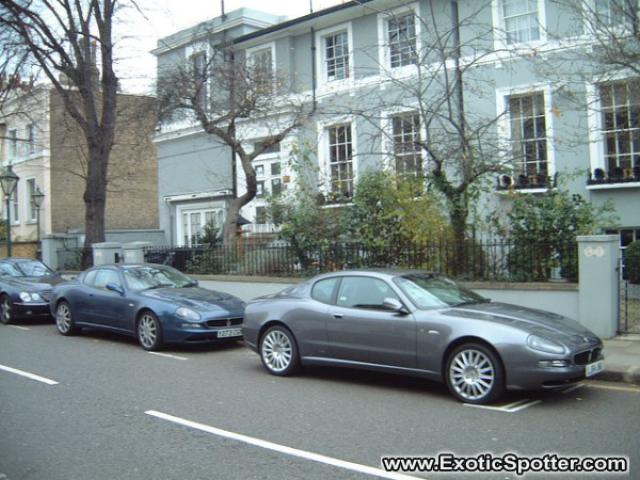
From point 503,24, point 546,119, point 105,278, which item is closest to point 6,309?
point 105,278

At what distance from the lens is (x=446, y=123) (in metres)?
16.2

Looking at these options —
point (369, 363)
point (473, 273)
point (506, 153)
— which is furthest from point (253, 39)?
point (369, 363)

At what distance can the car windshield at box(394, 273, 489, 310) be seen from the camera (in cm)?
796

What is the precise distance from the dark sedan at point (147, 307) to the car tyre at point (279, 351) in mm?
2109

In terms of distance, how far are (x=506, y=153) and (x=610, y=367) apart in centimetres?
650

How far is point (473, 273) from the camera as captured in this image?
1252cm

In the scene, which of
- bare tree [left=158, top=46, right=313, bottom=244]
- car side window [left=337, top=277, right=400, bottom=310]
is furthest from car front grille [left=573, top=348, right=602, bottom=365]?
bare tree [left=158, top=46, right=313, bottom=244]

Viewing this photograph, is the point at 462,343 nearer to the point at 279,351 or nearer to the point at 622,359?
the point at 279,351

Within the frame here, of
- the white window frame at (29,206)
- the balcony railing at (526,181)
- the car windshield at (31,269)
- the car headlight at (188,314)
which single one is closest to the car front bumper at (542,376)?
the car headlight at (188,314)

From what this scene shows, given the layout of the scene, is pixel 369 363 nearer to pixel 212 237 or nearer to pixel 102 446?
pixel 102 446

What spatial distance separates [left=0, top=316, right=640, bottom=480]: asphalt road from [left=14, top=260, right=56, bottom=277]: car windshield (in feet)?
26.3

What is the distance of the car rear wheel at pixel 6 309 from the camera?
15.2 m

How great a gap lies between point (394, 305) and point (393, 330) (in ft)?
0.97

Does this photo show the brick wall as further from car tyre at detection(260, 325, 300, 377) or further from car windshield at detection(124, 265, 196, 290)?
car tyre at detection(260, 325, 300, 377)
